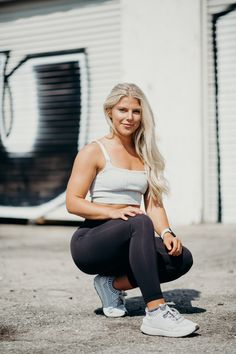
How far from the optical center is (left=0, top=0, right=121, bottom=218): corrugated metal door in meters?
8.52

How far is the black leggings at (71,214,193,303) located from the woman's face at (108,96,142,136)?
58 centimetres

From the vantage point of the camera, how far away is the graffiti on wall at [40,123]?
28.6ft

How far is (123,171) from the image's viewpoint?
3.62 meters

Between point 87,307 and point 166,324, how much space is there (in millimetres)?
883

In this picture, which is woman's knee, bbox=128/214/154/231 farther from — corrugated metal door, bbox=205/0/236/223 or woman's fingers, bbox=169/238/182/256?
corrugated metal door, bbox=205/0/236/223

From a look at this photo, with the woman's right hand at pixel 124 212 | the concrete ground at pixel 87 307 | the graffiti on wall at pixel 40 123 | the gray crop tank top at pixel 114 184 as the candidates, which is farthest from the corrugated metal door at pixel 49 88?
the woman's right hand at pixel 124 212

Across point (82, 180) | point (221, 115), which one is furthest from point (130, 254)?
point (221, 115)

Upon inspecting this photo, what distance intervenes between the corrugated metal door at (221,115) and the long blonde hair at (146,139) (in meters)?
4.16

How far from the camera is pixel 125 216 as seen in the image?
338cm

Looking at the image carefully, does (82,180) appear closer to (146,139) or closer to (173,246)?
(146,139)

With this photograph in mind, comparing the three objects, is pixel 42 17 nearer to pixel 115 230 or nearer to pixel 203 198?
pixel 203 198

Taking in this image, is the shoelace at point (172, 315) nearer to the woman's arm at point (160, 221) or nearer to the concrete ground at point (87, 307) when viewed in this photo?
the concrete ground at point (87, 307)

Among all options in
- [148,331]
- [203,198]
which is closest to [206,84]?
[203,198]

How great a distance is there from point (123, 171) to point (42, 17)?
5871 millimetres
